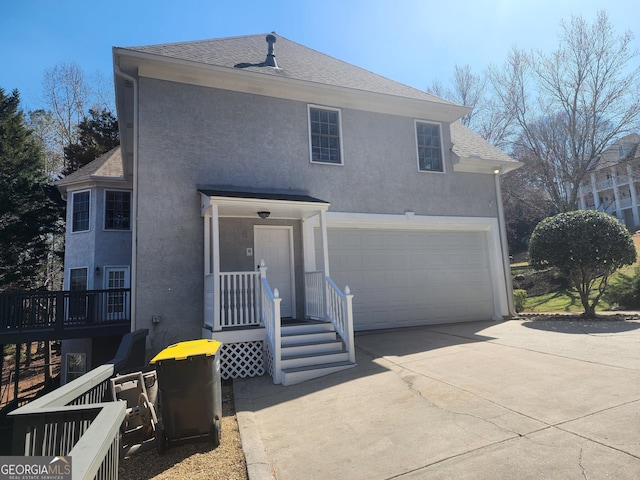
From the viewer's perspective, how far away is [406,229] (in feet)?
34.8

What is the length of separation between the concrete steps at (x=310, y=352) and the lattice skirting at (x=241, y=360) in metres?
0.63

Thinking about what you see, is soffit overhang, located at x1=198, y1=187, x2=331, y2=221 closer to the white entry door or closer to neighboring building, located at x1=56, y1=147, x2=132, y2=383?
the white entry door

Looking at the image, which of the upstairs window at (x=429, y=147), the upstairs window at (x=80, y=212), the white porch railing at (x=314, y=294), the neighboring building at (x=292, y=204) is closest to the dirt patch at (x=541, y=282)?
the neighboring building at (x=292, y=204)

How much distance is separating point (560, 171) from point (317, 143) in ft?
56.3

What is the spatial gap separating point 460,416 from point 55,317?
9.00 m

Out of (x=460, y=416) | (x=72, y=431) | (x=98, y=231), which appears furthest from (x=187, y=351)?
(x=98, y=231)

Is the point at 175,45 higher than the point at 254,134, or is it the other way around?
the point at 175,45

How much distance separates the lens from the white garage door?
9875mm

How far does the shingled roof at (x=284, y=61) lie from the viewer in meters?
8.58

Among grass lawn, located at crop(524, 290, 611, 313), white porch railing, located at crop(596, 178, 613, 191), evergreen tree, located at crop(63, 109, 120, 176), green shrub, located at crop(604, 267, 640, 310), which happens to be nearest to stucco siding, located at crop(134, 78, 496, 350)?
grass lawn, located at crop(524, 290, 611, 313)

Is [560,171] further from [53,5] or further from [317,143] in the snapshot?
[53,5]

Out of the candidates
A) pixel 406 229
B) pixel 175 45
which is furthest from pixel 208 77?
pixel 406 229

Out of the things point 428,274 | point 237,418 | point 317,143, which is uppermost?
point 317,143

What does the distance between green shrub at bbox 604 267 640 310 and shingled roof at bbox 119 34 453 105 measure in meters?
8.20
